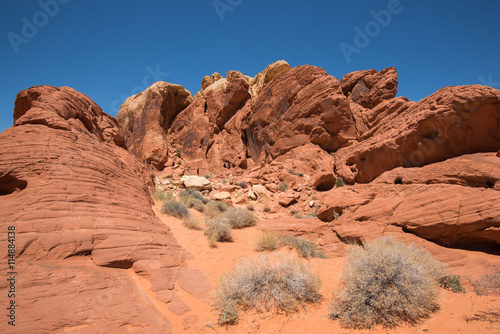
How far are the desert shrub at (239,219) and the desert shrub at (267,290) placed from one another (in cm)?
506

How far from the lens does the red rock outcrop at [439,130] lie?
745 cm

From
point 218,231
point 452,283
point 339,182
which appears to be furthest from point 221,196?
→ point 452,283

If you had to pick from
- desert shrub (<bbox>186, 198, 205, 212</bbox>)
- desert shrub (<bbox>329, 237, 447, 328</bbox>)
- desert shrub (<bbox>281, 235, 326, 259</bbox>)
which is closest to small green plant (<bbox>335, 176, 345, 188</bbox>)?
desert shrub (<bbox>281, 235, 326, 259</bbox>)

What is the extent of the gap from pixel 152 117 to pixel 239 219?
1859 centimetres

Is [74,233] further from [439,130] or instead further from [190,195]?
[439,130]

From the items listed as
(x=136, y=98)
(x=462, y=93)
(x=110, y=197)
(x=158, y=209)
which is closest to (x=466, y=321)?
(x=110, y=197)

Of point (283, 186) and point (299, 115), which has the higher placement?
point (299, 115)

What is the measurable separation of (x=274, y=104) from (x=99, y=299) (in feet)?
54.3

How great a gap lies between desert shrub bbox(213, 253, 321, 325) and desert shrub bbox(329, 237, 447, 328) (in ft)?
1.56

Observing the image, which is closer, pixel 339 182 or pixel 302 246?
pixel 302 246

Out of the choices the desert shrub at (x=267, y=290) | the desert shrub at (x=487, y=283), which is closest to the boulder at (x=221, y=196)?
the desert shrub at (x=267, y=290)

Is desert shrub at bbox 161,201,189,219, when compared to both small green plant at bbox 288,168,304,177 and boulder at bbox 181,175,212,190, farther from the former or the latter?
small green plant at bbox 288,168,304,177

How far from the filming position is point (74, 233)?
12.4 feet

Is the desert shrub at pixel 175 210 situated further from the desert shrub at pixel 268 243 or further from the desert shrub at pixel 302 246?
the desert shrub at pixel 302 246
